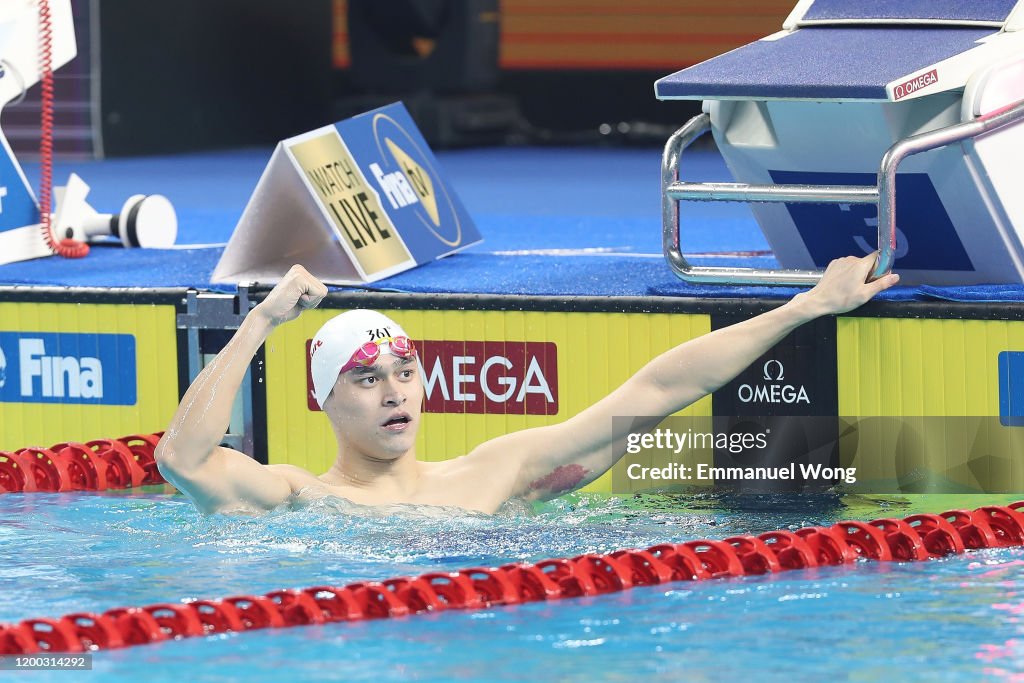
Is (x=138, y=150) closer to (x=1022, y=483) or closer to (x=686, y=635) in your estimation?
(x=1022, y=483)

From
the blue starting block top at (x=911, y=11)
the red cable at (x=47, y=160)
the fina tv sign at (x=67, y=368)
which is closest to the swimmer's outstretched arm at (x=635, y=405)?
the blue starting block top at (x=911, y=11)

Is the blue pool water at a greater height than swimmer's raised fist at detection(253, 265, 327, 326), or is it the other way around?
swimmer's raised fist at detection(253, 265, 327, 326)

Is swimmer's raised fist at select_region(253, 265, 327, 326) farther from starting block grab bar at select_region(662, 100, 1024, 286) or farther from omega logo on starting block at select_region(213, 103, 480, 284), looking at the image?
omega logo on starting block at select_region(213, 103, 480, 284)

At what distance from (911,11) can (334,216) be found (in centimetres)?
196

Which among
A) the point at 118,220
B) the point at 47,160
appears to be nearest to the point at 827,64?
Answer: the point at 47,160

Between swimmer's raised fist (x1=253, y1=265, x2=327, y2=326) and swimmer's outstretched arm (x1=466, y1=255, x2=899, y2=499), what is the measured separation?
2.37ft

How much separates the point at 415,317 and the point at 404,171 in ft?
3.32

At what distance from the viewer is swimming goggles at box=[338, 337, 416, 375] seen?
4543 millimetres

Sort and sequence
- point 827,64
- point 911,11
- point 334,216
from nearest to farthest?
point 827,64, point 911,11, point 334,216

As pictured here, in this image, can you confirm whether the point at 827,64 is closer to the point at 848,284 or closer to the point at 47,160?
the point at 848,284

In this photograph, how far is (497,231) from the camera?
7.72 m

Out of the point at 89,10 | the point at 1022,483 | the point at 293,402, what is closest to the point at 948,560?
the point at 1022,483

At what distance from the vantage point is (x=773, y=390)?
17.7 feet

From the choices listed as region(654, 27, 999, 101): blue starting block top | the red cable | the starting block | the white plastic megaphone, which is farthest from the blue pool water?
the white plastic megaphone
